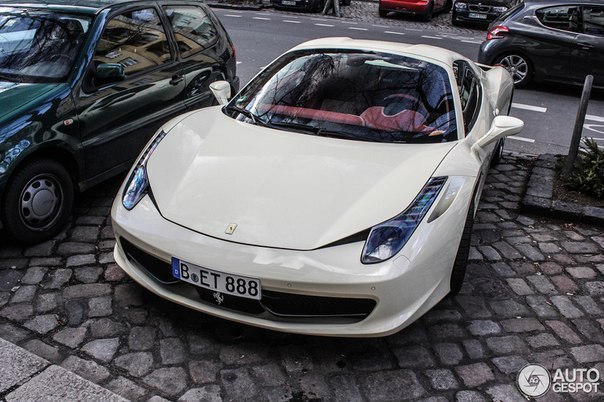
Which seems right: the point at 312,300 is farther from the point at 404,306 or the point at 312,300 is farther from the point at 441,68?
the point at 441,68

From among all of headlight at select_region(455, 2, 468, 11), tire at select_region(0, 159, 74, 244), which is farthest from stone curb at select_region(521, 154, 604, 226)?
headlight at select_region(455, 2, 468, 11)

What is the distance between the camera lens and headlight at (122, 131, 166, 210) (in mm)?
3350

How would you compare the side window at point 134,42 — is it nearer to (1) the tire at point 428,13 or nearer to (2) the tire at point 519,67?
(2) the tire at point 519,67

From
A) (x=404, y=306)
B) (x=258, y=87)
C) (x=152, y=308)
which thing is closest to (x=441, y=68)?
(x=258, y=87)

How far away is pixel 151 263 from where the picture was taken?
3.15 m

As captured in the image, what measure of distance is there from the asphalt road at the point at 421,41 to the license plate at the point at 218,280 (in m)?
4.86

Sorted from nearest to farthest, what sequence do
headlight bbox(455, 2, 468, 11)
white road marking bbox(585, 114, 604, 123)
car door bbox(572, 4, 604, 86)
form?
white road marking bbox(585, 114, 604, 123) < car door bbox(572, 4, 604, 86) < headlight bbox(455, 2, 468, 11)

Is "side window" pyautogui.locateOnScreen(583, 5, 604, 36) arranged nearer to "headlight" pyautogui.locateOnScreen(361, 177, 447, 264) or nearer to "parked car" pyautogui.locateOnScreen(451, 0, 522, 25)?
"headlight" pyautogui.locateOnScreen(361, 177, 447, 264)

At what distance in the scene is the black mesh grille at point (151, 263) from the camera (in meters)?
3.08

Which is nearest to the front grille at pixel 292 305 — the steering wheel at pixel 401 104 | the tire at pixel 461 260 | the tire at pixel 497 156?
the tire at pixel 461 260

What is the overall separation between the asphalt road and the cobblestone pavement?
347 cm

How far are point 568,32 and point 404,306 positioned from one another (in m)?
7.99

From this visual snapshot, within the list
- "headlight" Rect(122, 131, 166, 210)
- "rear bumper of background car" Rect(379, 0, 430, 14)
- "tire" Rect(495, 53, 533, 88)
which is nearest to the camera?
"headlight" Rect(122, 131, 166, 210)

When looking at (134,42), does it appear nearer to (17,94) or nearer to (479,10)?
(17,94)
